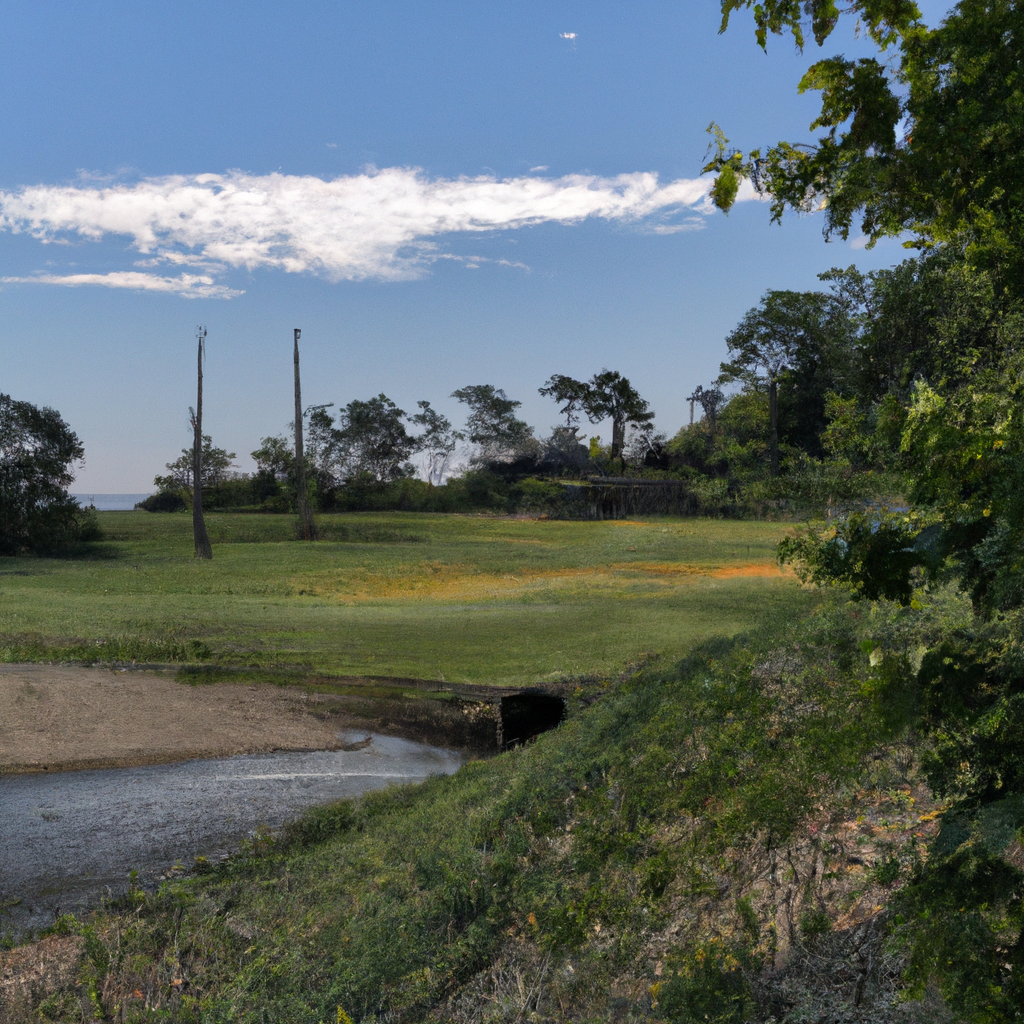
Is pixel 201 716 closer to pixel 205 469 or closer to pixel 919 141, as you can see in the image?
pixel 919 141

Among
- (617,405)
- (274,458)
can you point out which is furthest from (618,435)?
(274,458)

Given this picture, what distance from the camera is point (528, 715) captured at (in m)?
11.2

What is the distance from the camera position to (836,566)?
310 centimetres

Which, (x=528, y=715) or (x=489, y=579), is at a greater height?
(x=489, y=579)

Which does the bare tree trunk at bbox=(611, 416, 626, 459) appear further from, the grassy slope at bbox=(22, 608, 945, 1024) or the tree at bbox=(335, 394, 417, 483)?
the grassy slope at bbox=(22, 608, 945, 1024)

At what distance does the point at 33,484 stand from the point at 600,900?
3624 cm

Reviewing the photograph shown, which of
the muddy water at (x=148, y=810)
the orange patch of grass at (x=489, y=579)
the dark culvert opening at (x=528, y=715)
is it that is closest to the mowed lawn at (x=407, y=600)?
the orange patch of grass at (x=489, y=579)

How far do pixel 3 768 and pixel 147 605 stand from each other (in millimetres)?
10877

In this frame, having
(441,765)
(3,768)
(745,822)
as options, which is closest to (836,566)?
(745,822)

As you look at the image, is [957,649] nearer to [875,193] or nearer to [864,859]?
[875,193]

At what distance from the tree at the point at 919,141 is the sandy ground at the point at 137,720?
8.87 meters

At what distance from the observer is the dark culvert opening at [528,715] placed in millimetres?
10703

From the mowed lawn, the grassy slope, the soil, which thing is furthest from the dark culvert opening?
the grassy slope

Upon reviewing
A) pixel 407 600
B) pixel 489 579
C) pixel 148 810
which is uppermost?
pixel 489 579
